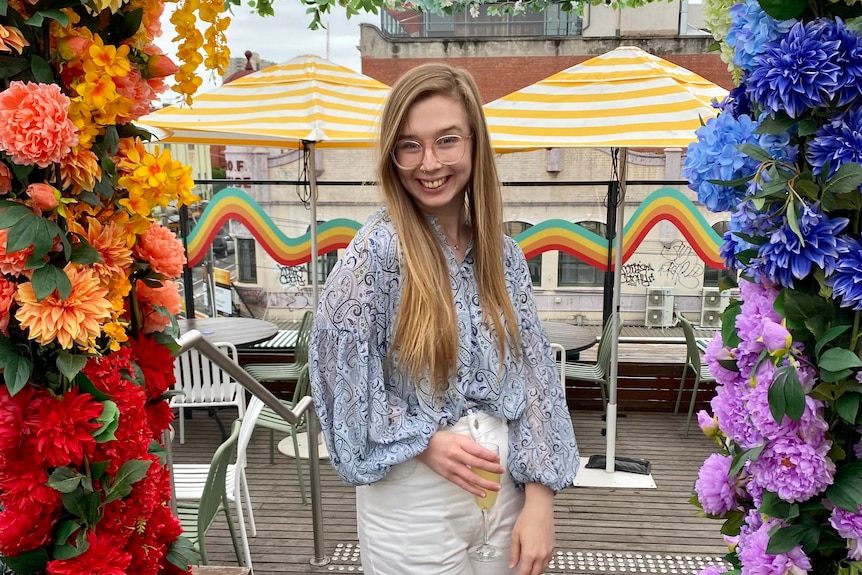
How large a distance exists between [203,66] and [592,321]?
5491mm

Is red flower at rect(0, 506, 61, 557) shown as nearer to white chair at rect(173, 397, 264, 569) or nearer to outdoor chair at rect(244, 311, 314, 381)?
white chair at rect(173, 397, 264, 569)

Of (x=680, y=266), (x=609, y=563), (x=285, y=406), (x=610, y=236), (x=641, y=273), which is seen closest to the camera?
(x=285, y=406)

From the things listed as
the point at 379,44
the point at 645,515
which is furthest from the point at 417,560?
the point at 379,44

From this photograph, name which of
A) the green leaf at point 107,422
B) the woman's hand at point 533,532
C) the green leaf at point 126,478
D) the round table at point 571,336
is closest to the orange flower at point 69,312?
the green leaf at point 107,422

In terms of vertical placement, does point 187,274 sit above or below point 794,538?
below

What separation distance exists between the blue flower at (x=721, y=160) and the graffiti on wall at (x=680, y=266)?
6115mm

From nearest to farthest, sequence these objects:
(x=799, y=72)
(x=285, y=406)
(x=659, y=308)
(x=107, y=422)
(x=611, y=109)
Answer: (x=799, y=72) < (x=107, y=422) < (x=285, y=406) < (x=611, y=109) < (x=659, y=308)

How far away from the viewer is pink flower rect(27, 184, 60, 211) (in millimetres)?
911

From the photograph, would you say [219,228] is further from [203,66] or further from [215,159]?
[215,159]

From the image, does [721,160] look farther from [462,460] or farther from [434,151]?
[462,460]

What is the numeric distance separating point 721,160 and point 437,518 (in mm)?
830

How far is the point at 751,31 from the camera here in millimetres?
885

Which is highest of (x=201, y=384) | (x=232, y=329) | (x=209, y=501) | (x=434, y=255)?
(x=434, y=255)

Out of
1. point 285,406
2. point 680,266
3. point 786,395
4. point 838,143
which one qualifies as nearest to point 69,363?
point 786,395
